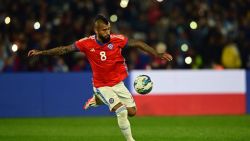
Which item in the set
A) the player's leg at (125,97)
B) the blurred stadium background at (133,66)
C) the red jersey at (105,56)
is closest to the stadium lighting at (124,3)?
the blurred stadium background at (133,66)

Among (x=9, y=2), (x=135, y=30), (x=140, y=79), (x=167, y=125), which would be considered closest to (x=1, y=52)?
(x=9, y=2)

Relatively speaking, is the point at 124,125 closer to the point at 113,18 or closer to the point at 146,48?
the point at 146,48

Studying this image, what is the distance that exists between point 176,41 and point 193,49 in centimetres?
58

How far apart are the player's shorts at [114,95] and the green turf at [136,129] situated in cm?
106

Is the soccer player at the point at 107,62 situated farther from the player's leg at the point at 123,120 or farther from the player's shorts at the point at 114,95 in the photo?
the player's leg at the point at 123,120

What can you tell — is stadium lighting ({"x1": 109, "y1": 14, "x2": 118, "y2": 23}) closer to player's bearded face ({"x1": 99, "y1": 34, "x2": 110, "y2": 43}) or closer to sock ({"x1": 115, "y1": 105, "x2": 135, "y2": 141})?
player's bearded face ({"x1": 99, "y1": 34, "x2": 110, "y2": 43})

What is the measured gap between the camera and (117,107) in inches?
426

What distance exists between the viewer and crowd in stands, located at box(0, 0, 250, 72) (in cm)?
1858

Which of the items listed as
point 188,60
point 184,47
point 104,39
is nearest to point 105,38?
point 104,39

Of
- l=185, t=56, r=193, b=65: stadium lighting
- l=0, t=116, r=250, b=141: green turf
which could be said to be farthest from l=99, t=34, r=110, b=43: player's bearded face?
l=185, t=56, r=193, b=65: stadium lighting

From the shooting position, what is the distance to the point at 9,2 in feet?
63.6

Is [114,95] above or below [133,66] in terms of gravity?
above

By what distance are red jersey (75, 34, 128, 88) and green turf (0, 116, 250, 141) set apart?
1.42 m

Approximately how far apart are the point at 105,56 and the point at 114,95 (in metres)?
0.67
